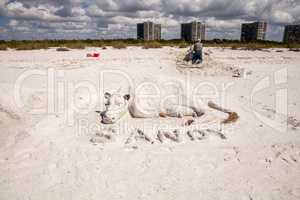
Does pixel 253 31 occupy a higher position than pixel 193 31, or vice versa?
pixel 253 31

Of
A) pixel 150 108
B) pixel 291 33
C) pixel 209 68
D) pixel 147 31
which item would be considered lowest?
pixel 150 108

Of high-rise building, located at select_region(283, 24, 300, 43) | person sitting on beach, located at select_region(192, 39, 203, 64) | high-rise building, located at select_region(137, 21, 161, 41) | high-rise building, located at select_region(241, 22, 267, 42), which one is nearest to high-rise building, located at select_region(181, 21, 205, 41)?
high-rise building, located at select_region(137, 21, 161, 41)

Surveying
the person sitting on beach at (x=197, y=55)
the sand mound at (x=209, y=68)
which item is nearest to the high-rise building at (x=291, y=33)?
the sand mound at (x=209, y=68)

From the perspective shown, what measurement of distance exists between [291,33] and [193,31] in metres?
15.3

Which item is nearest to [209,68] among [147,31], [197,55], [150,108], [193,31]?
[197,55]

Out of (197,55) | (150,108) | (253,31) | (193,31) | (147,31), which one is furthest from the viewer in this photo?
(147,31)

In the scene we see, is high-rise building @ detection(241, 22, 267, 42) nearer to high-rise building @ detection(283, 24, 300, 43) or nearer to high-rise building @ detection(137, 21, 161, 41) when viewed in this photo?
high-rise building @ detection(283, 24, 300, 43)

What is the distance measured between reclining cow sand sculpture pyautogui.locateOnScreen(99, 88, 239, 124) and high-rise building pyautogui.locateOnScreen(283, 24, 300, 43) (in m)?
37.3

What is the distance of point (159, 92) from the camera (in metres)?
6.19

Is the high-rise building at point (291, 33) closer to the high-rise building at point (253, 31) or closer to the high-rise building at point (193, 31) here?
the high-rise building at point (253, 31)

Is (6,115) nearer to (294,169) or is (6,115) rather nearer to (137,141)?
(137,141)

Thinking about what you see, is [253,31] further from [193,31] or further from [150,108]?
[150,108]

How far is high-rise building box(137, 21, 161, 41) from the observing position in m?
39.9

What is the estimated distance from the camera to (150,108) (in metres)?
5.84
